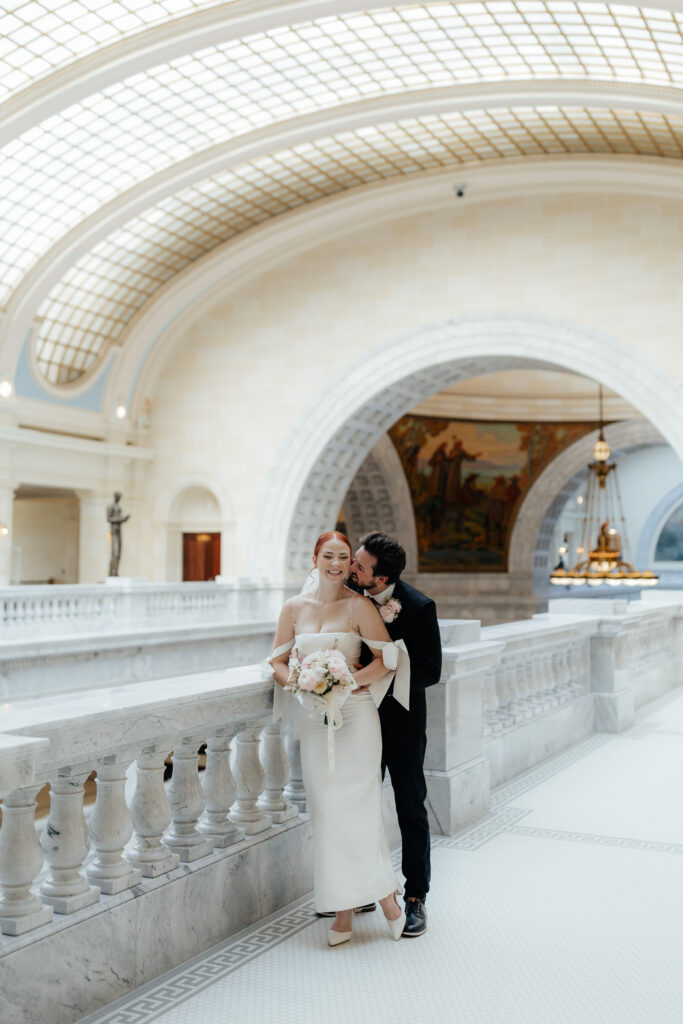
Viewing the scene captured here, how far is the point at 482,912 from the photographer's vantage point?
4457 millimetres

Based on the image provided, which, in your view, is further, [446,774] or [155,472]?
[155,472]

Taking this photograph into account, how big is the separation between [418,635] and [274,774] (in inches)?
37.3

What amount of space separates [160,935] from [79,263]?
1650cm

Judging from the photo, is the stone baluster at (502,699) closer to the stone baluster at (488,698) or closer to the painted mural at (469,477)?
the stone baluster at (488,698)

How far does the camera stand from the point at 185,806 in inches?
158

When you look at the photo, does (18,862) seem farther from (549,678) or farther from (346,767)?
(549,678)

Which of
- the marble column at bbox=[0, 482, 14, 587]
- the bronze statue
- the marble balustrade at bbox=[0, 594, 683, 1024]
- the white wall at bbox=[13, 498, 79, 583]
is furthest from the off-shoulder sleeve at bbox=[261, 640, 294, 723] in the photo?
the white wall at bbox=[13, 498, 79, 583]

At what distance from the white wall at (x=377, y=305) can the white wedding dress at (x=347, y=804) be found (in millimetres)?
13649

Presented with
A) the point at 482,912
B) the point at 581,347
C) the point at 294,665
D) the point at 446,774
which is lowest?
the point at 482,912

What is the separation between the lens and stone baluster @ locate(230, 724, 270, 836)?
4.42 m

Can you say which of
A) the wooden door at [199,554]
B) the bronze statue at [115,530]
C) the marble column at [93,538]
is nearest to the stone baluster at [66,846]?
the bronze statue at [115,530]

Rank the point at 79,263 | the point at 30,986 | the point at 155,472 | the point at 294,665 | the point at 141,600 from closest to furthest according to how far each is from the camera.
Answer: the point at 30,986, the point at 294,665, the point at 141,600, the point at 79,263, the point at 155,472

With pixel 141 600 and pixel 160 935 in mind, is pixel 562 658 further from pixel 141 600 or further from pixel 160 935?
pixel 141 600

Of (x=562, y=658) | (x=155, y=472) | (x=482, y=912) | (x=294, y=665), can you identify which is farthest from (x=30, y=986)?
(x=155, y=472)
